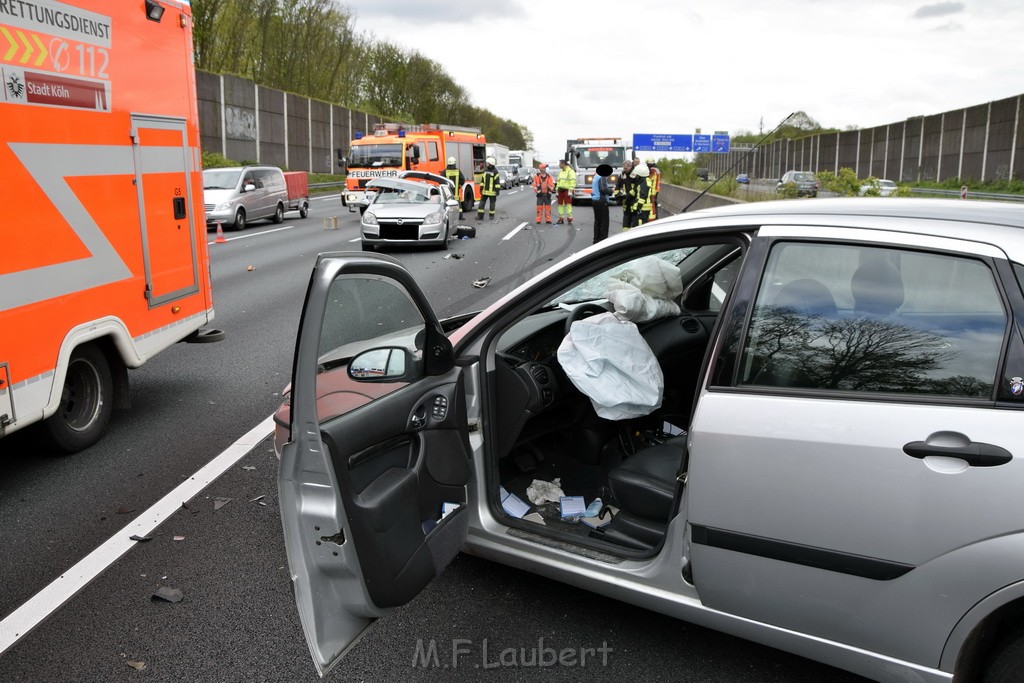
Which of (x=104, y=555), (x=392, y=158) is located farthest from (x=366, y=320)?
(x=392, y=158)

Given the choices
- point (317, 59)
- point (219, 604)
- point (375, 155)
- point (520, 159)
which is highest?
point (317, 59)

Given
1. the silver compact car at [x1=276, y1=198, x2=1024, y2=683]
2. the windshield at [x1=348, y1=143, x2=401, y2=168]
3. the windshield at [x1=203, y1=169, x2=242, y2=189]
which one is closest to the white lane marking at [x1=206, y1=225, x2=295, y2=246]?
the windshield at [x1=203, y1=169, x2=242, y2=189]

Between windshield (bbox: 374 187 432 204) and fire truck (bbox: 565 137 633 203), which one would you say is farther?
fire truck (bbox: 565 137 633 203)

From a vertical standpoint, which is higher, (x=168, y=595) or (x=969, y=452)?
(x=969, y=452)

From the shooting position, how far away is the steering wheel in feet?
13.8

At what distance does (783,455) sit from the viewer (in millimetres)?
2545

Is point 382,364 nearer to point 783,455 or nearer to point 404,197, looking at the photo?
point 783,455

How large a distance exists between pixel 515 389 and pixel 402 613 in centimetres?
105

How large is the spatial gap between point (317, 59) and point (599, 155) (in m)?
29.6

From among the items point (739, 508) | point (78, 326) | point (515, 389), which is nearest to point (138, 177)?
point (78, 326)

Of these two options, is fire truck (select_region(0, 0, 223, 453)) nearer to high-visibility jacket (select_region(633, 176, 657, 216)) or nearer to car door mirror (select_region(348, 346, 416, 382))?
car door mirror (select_region(348, 346, 416, 382))

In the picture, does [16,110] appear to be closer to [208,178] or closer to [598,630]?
[598,630]

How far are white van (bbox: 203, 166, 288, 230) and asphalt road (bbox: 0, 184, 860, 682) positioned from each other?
51.5 ft

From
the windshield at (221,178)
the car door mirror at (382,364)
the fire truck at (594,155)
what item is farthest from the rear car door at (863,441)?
the fire truck at (594,155)
